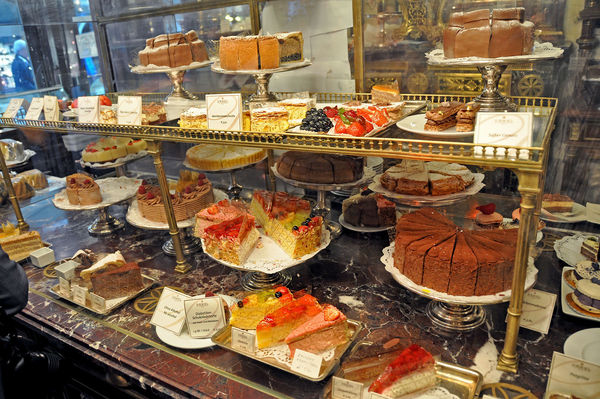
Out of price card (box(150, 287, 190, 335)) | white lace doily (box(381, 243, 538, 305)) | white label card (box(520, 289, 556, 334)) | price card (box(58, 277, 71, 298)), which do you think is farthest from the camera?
price card (box(58, 277, 71, 298))

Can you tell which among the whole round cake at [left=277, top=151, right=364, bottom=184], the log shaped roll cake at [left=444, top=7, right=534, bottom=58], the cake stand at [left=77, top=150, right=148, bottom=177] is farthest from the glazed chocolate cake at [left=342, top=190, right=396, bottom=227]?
the cake stand at [left=77, top=150, right=148, bottom=177]

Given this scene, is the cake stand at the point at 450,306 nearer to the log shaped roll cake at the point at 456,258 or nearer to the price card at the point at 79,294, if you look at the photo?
the log shaped roll cake at the point at 456,258

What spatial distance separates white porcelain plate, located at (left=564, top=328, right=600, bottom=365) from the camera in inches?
87.4

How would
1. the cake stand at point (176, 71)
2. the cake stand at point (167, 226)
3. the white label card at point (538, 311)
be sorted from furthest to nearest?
the cake stand at point (167, 226), the cake stand at point (176, 71), the white label card at point (538, 311)

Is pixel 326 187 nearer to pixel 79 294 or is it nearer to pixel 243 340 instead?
pixel 243 340

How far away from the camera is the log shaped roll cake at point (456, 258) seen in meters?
2.30

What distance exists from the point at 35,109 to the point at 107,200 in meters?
0.91

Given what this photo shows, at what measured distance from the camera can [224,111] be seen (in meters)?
2.62

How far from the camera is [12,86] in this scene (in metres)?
4.79

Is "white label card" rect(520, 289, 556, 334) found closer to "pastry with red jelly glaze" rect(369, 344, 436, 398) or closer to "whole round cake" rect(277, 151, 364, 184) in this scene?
"pastry with red jelly glaze" rect(369, 344, 436, 398)

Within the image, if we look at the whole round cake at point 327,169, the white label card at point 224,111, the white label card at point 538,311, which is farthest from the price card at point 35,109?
the white label card at point 538,311

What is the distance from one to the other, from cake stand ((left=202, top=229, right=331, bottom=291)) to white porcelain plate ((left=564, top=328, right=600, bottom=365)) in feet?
4.56

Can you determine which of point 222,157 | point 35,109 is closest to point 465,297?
point 222,157

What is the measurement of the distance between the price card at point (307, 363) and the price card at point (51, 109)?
8.75 feet
